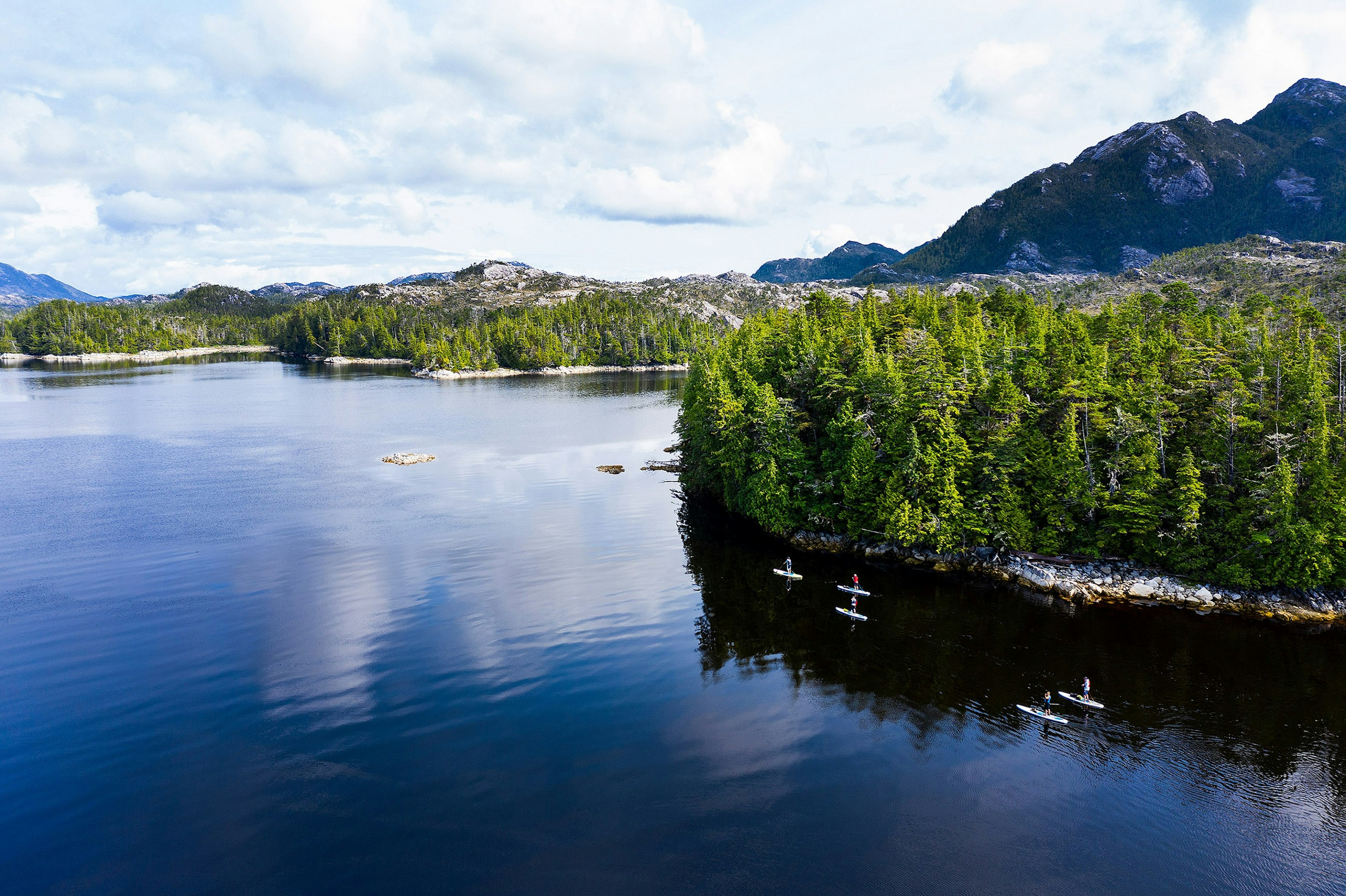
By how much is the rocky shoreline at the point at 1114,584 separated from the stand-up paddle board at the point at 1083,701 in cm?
1710

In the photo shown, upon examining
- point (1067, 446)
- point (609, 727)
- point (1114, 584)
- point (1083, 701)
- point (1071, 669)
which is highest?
point (1067, 446)

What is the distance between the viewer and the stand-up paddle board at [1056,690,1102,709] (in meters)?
41.8

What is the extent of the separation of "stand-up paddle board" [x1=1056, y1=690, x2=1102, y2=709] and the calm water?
0.79 meters

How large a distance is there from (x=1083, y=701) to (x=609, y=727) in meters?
29.1

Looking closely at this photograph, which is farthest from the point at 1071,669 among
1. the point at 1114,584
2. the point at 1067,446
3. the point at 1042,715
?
the point at 1067,446

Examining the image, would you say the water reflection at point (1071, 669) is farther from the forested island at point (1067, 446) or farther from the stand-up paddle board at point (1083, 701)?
the forested island at point (1067, 446)

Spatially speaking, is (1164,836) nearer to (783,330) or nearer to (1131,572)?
(1131,572)

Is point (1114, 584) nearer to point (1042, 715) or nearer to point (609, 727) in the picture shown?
point (1042, 715)

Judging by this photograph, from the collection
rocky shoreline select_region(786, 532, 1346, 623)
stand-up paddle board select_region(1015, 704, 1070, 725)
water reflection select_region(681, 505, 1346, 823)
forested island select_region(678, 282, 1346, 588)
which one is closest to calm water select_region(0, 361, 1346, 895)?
water reflection select_region(681, 505, 1346, 823)

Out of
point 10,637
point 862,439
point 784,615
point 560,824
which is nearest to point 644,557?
point 784,615

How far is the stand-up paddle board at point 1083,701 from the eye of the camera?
41.8m

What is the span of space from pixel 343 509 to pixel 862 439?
6122cm

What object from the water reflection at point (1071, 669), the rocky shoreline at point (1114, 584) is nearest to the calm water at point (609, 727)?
the water reflection at point (1071, 669)

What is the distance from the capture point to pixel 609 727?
39219 mm
